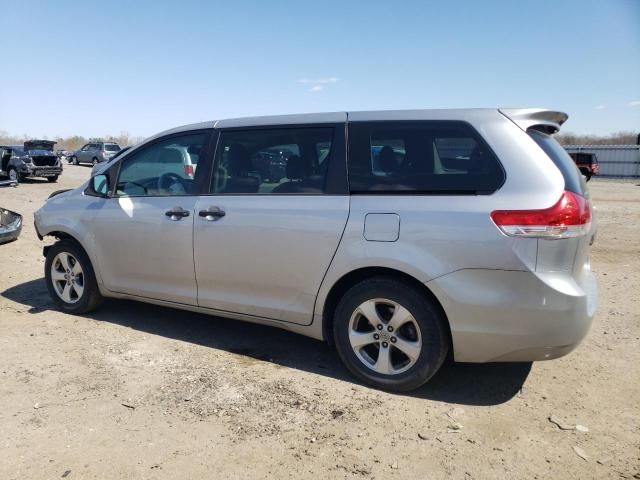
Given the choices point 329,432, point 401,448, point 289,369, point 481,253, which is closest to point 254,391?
point 289,369

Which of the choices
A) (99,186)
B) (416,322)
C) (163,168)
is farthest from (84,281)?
(416,322)

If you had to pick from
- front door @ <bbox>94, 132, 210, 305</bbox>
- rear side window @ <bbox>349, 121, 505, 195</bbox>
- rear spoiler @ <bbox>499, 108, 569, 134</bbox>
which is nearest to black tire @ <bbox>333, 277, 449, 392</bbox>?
rear side window @ <bbox>349, 121, 505, 195</bbox>

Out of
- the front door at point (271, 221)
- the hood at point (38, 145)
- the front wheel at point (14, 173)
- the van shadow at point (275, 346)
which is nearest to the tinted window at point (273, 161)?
the front door at point (271, 221)

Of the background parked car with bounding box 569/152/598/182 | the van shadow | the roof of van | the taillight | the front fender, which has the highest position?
the roof of van

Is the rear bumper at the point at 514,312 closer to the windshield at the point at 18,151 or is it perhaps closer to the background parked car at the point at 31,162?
the background parked car at the point at 31,162

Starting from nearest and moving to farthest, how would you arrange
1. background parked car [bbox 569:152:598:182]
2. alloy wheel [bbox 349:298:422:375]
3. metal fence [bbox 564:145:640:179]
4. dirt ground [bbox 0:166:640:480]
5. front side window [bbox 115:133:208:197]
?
dirt ground [bbox 0:166:640:480]
alloy wheel [bbox 349:298:422:375]
front side window [bbox 115:133:208:197]
background parked car [bbox 569:152:598:182]
metal fence [bbox 564:145:640:179]

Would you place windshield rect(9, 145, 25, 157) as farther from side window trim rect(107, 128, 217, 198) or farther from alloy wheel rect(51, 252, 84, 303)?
side window trim rect(107, 128, 217, 198)

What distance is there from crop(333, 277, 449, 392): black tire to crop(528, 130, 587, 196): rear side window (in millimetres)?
1115

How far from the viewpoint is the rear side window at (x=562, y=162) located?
3201mm

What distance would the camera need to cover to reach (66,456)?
2812 millimetres

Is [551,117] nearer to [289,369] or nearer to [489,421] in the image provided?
[489,421]

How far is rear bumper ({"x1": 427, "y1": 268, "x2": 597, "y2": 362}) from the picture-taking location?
3.09 metres

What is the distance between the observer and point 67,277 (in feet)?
16.7

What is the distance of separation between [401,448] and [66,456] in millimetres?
1808
